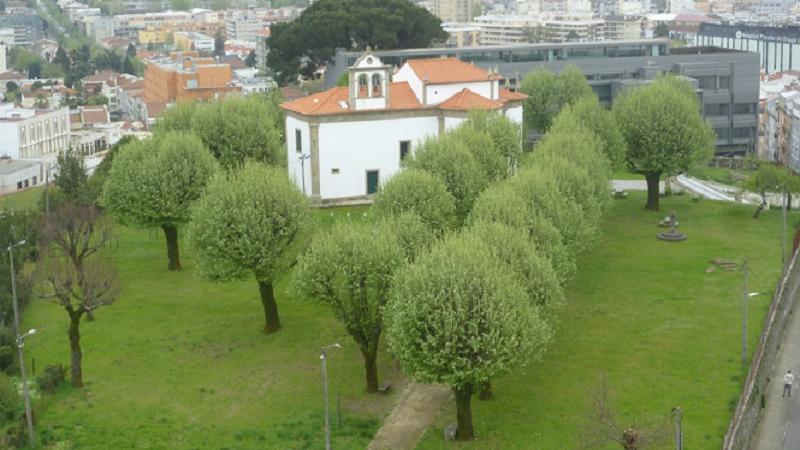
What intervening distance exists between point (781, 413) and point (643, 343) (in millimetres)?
6722

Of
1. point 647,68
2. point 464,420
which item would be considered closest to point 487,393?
point 464,420

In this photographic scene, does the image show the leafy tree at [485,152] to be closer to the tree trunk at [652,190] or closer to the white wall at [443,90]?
the white wall at [443,90]

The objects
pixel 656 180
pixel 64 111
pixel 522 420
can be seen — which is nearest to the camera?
pixel 522 420

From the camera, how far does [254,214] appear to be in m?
46.6

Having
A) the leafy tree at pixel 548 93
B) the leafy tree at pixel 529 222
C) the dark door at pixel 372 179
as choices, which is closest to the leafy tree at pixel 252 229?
the leafy tree at pixel 529 222

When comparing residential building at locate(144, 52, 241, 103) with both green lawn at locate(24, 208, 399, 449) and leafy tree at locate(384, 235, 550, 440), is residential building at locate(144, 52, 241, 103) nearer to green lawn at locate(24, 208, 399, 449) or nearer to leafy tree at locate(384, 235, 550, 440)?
green lawn at locate(24, 208, 399, 449)

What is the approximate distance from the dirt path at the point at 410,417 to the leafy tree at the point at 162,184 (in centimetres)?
1893

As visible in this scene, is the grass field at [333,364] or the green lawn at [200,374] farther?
the green lawn at [200,374]

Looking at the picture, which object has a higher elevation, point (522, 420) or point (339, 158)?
point (339, 158)

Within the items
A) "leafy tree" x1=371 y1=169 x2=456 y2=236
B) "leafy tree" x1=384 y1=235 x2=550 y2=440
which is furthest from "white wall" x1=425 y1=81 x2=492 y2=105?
"leafy tree" x1=384 y1=235 x2=550 y2=440

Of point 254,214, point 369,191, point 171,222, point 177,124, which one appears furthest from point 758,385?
point 177,124

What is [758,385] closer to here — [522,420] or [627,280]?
[522,420]

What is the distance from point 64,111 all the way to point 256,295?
247 ft

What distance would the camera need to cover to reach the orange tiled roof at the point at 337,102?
70.0 meters
